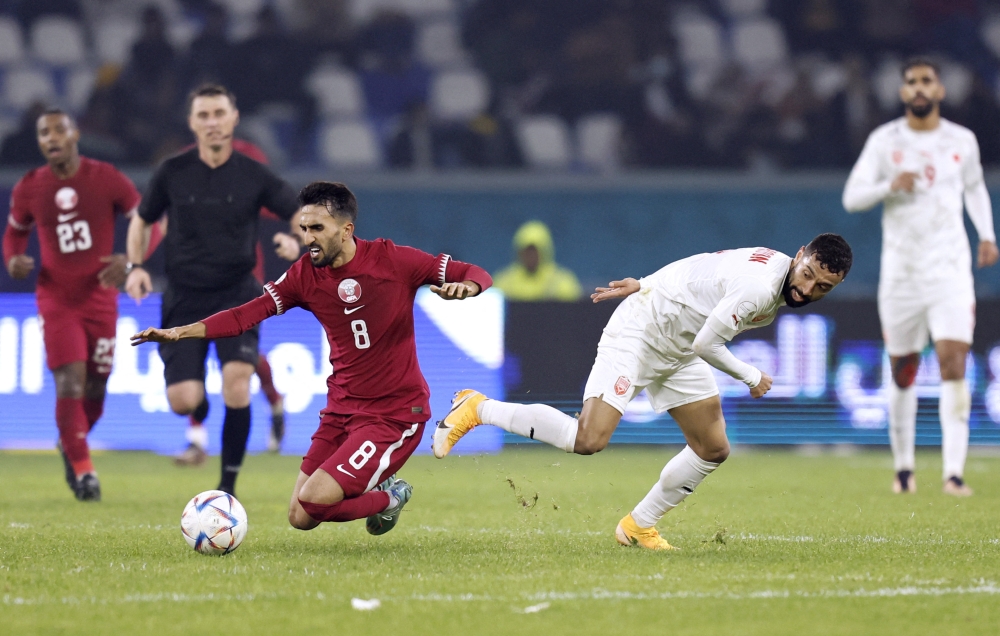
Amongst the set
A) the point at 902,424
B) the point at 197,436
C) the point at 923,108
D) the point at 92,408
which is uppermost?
the point at 923,108

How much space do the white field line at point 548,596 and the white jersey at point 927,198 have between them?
453 centimetres

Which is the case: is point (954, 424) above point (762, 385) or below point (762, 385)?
below

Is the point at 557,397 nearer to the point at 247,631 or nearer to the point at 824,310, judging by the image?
the point at 824,310

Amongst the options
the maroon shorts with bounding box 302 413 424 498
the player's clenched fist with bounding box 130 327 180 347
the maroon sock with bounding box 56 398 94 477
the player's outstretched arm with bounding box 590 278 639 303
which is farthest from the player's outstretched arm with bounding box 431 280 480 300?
the maroon sock with bounding box 56 398 94 477

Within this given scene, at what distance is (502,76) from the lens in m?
16.6

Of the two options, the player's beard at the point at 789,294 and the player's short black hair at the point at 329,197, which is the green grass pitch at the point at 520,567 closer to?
the player's beard at the point at 789,294

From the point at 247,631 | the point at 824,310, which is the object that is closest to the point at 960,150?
the point at 824,310

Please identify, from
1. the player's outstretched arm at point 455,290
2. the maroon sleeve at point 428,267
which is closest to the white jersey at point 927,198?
the maroon sleeve at point 428,267

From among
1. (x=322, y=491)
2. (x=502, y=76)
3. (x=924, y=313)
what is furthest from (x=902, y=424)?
(x=502, y=76)

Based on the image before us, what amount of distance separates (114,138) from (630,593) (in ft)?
38.6

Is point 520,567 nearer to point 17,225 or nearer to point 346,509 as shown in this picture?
point 346,509

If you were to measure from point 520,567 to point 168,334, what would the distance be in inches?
64.9

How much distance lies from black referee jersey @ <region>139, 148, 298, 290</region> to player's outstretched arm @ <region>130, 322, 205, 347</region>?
7.35ft

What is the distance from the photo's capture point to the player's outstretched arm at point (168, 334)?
5211 millimetres
